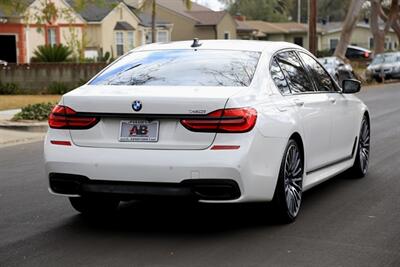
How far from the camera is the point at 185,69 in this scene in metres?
6.64

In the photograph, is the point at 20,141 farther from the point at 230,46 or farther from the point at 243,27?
the point at 243,27

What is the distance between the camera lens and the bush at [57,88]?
26.3 m

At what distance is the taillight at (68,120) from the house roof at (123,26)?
41550 millimetres

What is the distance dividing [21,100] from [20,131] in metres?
7.85

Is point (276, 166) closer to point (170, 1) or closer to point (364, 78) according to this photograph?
point (364, 78)

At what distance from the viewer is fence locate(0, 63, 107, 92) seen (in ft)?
86.9

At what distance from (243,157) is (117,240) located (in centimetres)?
127

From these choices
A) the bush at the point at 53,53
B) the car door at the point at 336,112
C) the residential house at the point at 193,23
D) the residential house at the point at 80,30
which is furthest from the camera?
the residential house at the point at 193,23

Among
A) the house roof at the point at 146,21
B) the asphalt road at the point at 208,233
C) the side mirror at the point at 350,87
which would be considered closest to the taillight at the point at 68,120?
the asphalt road at the point at 208,233

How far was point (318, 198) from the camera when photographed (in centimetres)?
786

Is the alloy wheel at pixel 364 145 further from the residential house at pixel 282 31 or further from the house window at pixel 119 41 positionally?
the residential house at pixel 282 31

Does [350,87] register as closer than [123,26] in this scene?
Yes

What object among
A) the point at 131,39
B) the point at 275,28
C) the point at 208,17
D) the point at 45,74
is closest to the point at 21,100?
the point at 45,74

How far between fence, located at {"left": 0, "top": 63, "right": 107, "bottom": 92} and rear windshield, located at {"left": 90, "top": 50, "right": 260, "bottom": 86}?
19695mm
